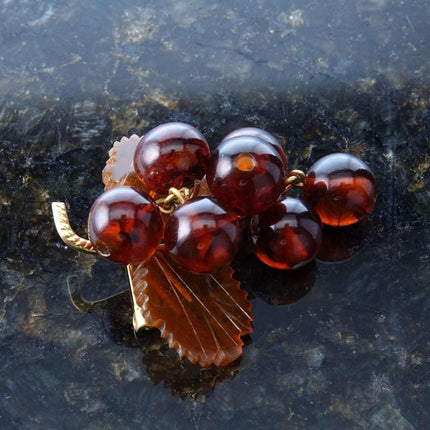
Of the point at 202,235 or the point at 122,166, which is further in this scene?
the point at 122,166

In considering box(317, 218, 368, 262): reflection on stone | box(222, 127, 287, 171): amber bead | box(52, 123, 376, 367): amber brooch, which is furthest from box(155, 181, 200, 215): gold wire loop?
box(317, 218, 368, 262): reflection on stone

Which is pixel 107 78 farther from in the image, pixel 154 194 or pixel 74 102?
pixel 154 194

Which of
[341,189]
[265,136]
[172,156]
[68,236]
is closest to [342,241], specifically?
[341,189]

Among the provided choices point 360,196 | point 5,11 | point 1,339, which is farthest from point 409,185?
point 5,11

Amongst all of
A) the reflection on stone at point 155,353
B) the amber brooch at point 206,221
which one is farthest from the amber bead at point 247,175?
the reflection on stone at point 155,353

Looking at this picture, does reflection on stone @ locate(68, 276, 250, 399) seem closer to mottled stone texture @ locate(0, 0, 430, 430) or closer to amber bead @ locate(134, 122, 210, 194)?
mottled stone texture @ locate(0, 0, 430, 430)

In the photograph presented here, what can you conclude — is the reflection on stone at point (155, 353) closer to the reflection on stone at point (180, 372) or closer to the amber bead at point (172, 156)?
the reflection on stone at point (180, 372)

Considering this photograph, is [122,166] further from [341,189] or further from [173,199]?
[341,189]
